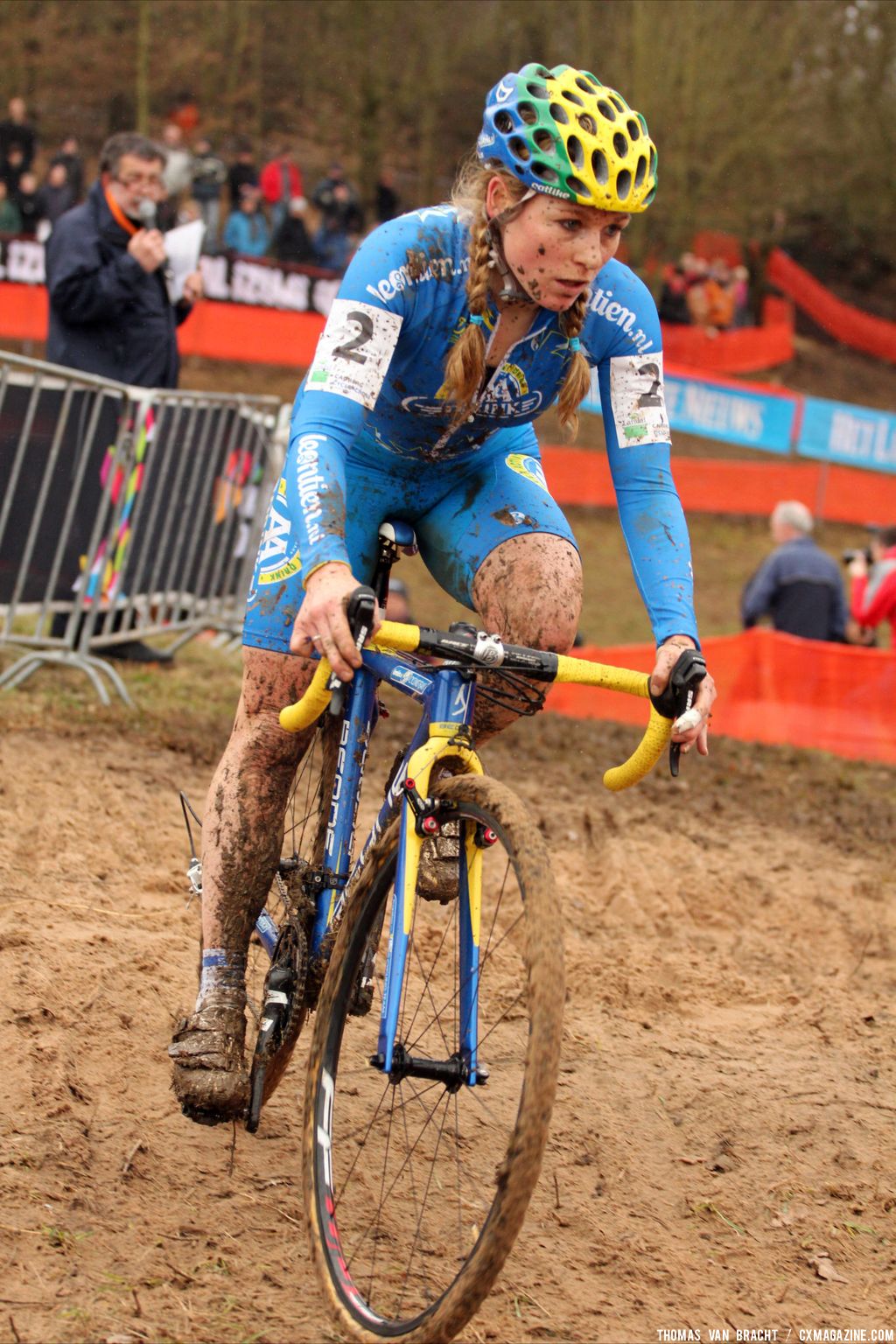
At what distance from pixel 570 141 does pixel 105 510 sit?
17.0 feet

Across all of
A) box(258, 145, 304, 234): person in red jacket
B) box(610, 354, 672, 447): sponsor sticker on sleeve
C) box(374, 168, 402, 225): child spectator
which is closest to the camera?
box(610, 354, 672, 447): sponsor sticker on sleeve

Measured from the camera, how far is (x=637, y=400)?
354 centimetres

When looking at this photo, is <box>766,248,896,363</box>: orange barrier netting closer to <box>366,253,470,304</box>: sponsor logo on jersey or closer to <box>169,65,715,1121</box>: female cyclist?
<box>169,65,715,1121</box>: female cyclist

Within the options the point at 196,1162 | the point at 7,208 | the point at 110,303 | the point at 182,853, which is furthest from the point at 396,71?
the point at 196,1162

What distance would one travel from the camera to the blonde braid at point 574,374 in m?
3.39

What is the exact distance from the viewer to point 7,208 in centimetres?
1866

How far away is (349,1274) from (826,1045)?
241 cm

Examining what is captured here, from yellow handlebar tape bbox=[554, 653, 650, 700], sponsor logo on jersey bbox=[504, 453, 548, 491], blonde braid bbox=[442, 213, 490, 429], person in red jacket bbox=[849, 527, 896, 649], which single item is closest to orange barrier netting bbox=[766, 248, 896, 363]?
person in red jacket bbox=[849, 527, 896, 649]

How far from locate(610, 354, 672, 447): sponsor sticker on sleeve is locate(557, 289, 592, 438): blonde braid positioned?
3.1 inches

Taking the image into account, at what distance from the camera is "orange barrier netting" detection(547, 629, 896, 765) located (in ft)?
34.9

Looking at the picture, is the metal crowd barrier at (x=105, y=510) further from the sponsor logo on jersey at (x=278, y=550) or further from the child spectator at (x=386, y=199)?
the child spectator at (x=386, y=199)

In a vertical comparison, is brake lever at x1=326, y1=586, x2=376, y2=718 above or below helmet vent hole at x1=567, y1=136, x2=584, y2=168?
below

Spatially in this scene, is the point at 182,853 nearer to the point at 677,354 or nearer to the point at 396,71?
the point at 677,354

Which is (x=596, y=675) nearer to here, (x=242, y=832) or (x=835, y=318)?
(x=242, y=832)
